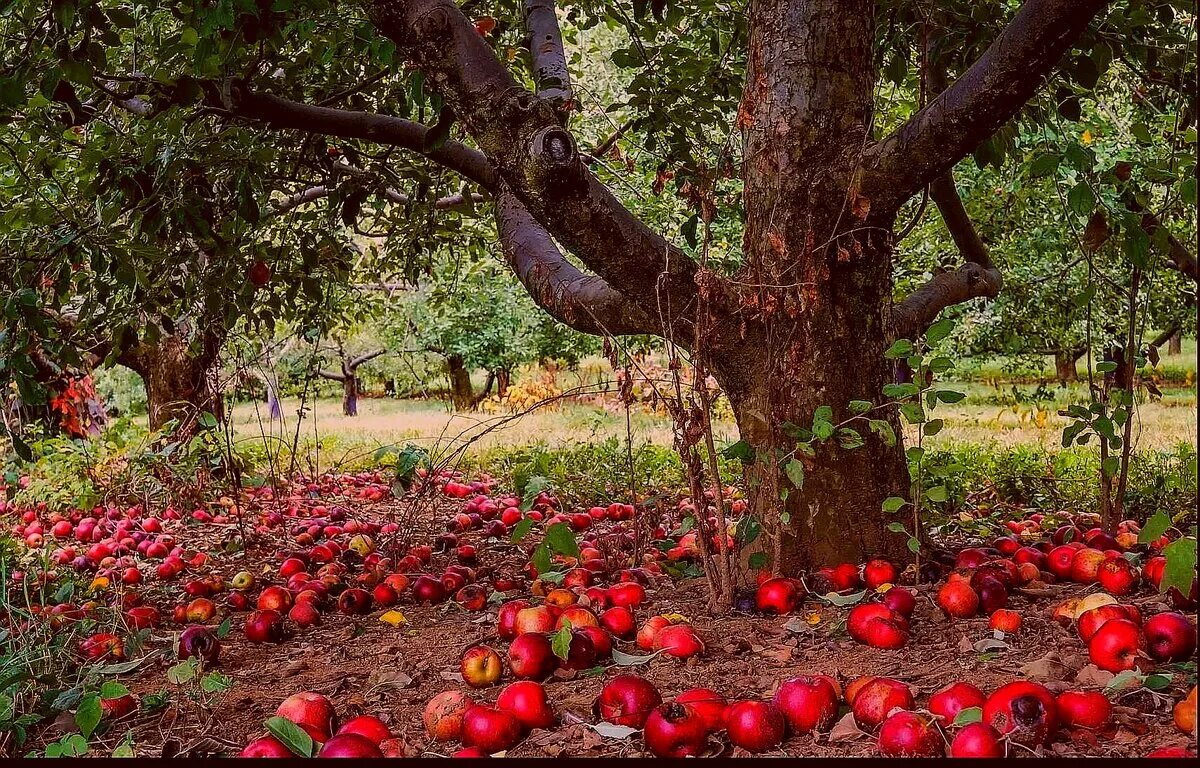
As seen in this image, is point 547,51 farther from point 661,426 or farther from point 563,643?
point 661,426

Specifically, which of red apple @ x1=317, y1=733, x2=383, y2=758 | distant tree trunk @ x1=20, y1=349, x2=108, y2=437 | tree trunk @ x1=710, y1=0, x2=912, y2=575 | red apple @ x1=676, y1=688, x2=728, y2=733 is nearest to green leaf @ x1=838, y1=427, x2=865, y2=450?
tree trunk @ x1=710, y1=0, x2=912, y2=575

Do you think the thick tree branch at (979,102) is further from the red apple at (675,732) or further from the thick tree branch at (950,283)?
the red apple at (675,732)

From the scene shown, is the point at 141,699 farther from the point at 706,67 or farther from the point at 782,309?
the point at 706,67

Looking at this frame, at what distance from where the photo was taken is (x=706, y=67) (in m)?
4.33

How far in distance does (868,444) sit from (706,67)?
228cm

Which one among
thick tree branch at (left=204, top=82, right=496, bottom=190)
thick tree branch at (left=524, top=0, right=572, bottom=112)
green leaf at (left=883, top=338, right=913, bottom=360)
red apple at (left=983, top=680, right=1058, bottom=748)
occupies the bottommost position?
red apple at (left=983, top=680, right=1058, bottom=748)

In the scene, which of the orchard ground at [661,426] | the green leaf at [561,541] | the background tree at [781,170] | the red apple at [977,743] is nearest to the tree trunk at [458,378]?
the orchard ground at [661,426]

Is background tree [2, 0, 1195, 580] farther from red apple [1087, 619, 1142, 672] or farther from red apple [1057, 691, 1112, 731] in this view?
red apple [1057, 691, 1112, 731]

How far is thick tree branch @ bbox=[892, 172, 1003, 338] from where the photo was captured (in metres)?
3.21

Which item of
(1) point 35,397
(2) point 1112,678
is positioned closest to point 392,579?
(1) point 35,397

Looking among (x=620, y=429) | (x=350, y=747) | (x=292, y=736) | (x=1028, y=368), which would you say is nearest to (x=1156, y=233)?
(x=350, y=747)

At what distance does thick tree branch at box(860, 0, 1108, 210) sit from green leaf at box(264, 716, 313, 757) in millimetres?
2031

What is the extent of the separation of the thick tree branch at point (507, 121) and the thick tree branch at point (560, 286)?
303mm

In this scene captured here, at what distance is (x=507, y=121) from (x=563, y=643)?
1.36 meters
